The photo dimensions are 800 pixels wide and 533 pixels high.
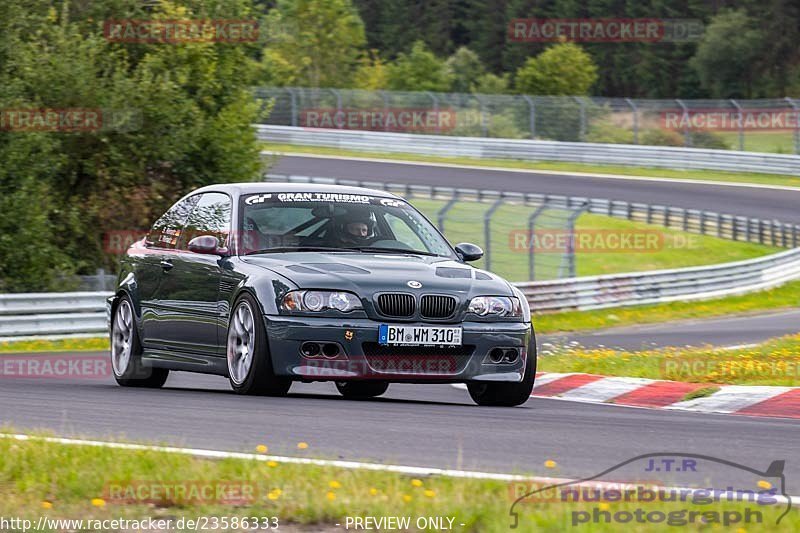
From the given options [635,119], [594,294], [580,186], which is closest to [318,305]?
[594,294]

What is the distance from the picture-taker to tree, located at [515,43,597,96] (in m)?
68.9

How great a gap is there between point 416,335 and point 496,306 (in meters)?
0.65

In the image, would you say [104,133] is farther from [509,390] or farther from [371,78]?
[371,78]

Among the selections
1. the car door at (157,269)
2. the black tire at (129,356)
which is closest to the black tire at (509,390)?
the car door at (157,269)

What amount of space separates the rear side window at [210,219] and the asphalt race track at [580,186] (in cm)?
3085

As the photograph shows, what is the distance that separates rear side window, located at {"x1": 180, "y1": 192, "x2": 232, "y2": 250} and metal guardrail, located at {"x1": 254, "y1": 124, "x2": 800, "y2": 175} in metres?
39.8

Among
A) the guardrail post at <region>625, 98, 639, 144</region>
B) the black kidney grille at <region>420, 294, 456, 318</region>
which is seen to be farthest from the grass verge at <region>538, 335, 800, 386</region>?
the guardrail post at <region>625, 98, 639, 144</region>

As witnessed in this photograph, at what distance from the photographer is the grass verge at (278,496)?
15.8ft

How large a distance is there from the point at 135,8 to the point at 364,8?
81202 millimetres

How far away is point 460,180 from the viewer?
148 feet

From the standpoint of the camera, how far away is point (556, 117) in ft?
162

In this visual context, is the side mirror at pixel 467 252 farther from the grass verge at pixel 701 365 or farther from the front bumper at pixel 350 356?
the grass verge at pixel 701 365

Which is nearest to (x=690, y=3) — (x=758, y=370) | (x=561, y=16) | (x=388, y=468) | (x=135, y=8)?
(x=561, y=16)

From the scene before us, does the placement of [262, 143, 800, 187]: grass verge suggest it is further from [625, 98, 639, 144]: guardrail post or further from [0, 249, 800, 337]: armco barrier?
[0, 249, 800, 337]: armco barrier
